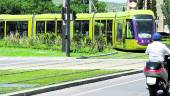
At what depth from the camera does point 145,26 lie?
43.0m

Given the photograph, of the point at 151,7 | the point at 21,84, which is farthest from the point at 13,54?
the point at 151,7

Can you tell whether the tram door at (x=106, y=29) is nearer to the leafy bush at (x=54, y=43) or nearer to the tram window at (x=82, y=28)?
the tram window at (x=82, y=28)

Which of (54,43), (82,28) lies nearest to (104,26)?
(82,28)

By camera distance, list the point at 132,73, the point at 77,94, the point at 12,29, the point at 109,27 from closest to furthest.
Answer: the point at 77,94 < the point at 132,73 < the point at 109,27 < the point at 12,29

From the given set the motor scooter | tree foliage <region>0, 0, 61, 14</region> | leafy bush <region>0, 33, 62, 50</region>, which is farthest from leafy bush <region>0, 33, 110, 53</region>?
tree foliage <region>0, 0, 61, 14</region>

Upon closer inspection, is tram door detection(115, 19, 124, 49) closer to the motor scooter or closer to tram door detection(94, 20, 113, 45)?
tram door detection(94, 20, 113, 45)

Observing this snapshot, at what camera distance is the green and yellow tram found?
4282cm

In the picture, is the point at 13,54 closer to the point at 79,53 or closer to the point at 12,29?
the point at 79,53

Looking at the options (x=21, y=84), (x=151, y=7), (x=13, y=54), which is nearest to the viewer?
(x=21, y=84)

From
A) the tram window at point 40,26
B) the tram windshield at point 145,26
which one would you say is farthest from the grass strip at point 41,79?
the tram window at point 40,26

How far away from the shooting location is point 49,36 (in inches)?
1711

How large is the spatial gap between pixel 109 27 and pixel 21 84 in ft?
97.0

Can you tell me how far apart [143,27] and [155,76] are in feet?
93.9

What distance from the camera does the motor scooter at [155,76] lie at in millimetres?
14631
